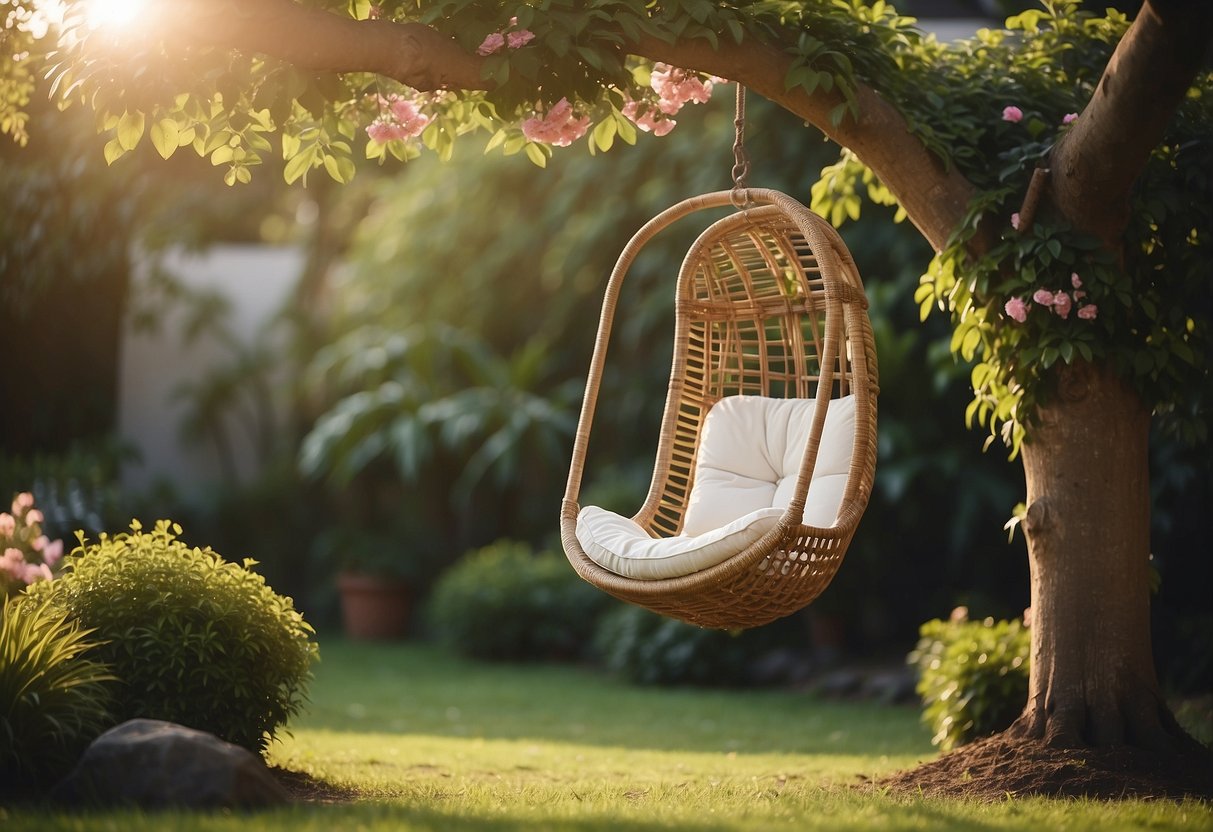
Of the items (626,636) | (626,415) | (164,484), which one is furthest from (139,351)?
(626,636)

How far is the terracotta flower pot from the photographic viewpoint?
893 cm

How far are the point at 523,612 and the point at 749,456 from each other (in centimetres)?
394

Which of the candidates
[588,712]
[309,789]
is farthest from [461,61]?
[588,712]

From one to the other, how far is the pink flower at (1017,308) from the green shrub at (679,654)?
11.5ft

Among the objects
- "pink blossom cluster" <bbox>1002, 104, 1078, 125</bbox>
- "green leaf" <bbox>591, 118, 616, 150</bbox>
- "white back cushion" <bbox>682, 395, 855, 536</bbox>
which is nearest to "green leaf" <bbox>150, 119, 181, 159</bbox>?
"green leaf" <bbox>591, 118, 616, 150</bbox>

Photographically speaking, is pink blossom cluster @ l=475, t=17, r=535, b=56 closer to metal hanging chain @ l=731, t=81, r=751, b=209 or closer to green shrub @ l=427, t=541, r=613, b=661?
metal hanging chain @ l=731, t=81, r=751, b=209

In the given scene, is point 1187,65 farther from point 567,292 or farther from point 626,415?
point 567,292

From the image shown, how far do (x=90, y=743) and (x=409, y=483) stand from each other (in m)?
5.89

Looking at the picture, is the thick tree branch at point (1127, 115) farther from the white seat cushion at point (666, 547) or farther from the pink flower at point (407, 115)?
the pink flower at point (407, 115)

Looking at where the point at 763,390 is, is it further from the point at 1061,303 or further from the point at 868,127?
the point at 1061,303

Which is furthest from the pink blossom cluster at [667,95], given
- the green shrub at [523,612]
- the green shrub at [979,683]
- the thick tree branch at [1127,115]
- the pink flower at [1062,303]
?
the green shrub at [523,612]

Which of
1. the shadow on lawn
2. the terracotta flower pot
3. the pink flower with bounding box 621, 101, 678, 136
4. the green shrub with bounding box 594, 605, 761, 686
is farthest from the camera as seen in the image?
the terracotta flower pot

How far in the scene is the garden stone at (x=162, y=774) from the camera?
282 cm

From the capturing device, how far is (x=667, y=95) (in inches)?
153
